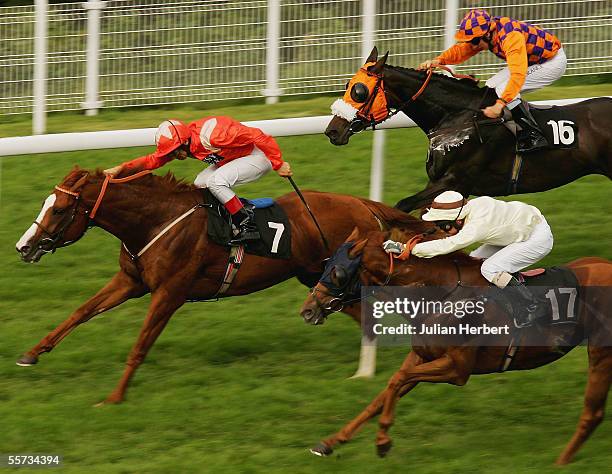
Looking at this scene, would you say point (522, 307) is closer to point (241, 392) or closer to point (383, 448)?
point (383, 448)

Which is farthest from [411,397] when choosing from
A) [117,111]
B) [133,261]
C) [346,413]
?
[117,111]

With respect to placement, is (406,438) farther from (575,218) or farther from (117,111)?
(117,111)

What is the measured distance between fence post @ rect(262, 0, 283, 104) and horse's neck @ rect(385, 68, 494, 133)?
3.11m

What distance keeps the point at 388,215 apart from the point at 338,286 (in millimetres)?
1568

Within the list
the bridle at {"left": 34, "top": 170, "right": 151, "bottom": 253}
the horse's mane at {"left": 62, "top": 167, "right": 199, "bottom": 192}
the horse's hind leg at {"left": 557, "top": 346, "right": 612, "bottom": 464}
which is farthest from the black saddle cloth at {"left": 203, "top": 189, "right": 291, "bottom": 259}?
the horse's hind leg at {"left": 557, "top": 346, "right": 612, "bottom": 464}

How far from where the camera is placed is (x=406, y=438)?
26.0 ft

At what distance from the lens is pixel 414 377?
24.6ft

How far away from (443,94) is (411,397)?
2.12 metres

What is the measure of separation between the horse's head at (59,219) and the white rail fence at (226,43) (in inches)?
142

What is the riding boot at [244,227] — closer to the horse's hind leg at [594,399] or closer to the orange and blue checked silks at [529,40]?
the orange and blue checked silks at [529,40]

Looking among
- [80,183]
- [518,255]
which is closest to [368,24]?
[80,183]

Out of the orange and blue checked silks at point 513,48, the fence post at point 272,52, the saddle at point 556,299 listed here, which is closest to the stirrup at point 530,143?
the orange and blue checked silks at point 513,48

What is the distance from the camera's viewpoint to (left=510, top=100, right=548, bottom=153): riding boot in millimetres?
9492

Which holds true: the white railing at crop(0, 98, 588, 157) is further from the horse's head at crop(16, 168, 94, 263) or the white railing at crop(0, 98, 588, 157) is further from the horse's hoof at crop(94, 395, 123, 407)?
the horse's hoof at crop(94, 395, 123, 407)
